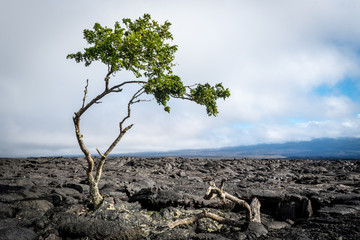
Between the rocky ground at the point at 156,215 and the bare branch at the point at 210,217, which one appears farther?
the bare branch at the point at 210,217

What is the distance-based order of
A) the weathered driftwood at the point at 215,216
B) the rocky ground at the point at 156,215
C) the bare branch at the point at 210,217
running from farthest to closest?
the bare branch at the point at 210,217
the weathered driftwood at the point at 215,216
the rocky ground at the point at 156,215

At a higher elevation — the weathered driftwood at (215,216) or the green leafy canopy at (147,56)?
the green leafy canopy at (147,56)

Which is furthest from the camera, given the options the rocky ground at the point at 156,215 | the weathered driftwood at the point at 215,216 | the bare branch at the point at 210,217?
the bare branch at the point at 210,217

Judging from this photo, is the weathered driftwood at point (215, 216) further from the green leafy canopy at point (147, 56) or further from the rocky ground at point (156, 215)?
the green leafy canopy at point (147, 56)

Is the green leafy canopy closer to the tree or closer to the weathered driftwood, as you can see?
the tree

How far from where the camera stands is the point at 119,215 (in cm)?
960

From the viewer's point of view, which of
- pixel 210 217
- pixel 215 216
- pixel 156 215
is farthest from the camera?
pixel 156 215

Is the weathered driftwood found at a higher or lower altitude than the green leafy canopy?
lower

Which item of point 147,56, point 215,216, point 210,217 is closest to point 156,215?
point 210,217

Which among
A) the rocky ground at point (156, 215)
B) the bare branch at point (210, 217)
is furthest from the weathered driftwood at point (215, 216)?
the rocky ground at point (156, 215)

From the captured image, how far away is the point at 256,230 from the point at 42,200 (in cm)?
987

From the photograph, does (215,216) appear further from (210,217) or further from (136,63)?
(136,63)

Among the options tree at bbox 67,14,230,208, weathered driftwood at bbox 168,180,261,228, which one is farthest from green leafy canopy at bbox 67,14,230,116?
weathered driftwood at bbox 168,180,261,228

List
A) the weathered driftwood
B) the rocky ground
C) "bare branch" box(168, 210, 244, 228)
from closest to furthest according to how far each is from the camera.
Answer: the rocky ground < the weathered driftwood < "bare branch" box(168, 210, 244, 228)
